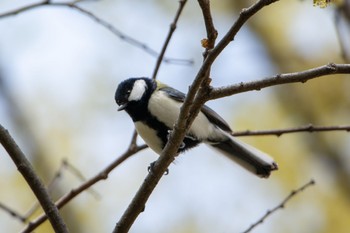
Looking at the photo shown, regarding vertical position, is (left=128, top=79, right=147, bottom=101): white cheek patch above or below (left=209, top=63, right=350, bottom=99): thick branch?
above

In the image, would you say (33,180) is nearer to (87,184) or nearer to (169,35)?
(87,184)

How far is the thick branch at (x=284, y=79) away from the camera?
167 cm

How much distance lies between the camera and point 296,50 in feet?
22.1

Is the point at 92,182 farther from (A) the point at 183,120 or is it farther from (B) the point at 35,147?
(B) the point at 35,147

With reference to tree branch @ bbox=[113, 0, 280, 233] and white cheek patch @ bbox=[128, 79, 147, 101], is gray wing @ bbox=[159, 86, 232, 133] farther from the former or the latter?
tree branch @ bbox=[113, 0, 280, 233]

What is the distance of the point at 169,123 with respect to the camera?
3.28 metres

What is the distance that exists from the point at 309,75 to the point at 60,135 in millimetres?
5356

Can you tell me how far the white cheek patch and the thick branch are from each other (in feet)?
5.71

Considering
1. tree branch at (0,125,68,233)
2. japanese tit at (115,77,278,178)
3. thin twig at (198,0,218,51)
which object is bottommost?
tree branch at (0,125,68,233)

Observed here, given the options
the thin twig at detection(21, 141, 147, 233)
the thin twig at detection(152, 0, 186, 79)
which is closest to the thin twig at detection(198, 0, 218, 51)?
the thin twig at detection(152, 0, 186, 79)

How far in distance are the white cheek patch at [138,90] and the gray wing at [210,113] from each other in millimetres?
144

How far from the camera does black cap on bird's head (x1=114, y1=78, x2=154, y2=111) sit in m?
3.49

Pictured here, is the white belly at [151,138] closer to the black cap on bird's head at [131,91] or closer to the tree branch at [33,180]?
the black cap on bird's head at [131,91]

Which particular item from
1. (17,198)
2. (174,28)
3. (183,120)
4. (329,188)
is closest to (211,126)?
A: (174,28)
